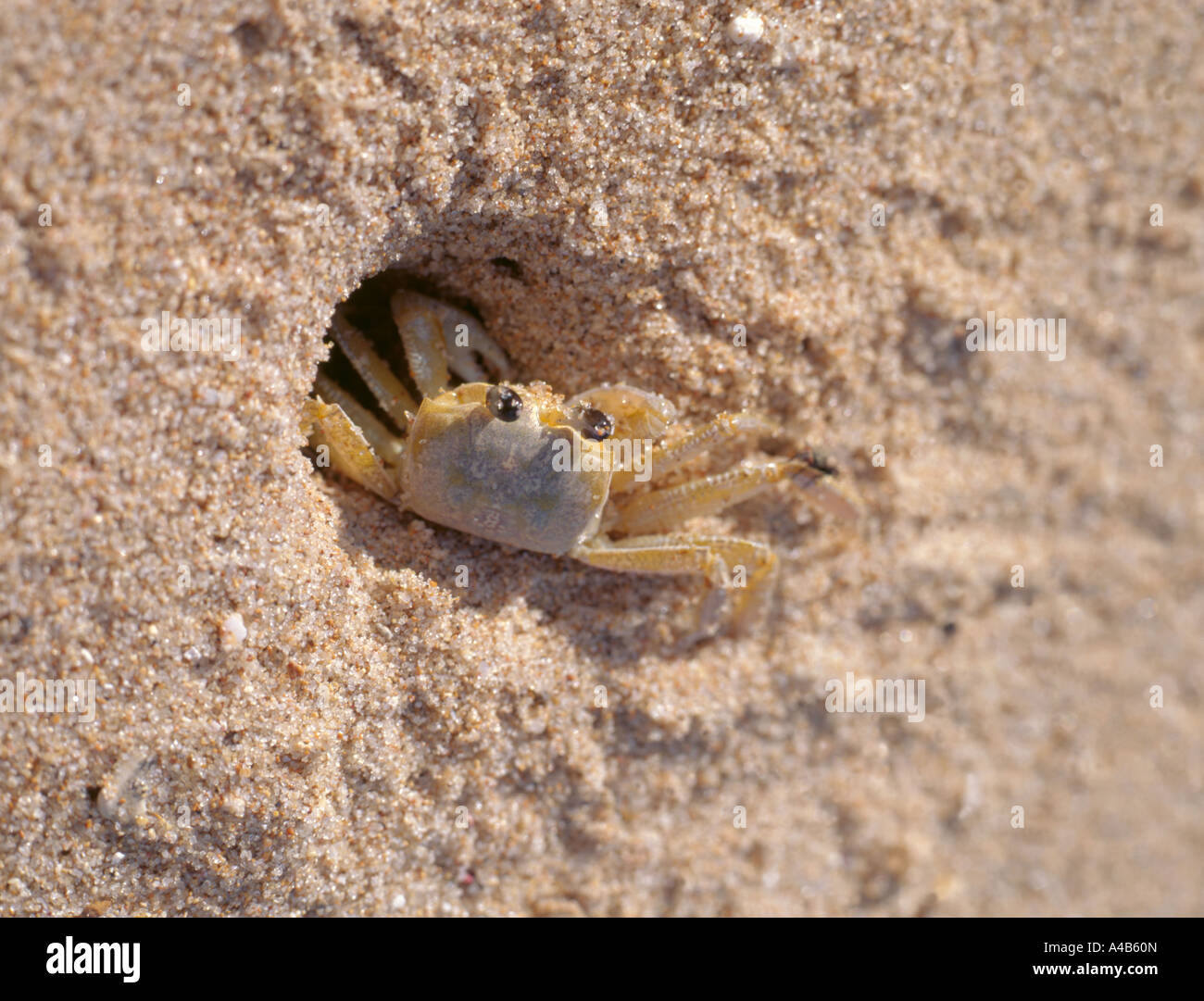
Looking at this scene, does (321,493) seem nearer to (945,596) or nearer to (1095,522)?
(945,596)

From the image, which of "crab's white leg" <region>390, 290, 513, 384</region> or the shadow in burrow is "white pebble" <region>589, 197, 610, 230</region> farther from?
"crab's white leg" <region>390, 290, 513, 384</region>

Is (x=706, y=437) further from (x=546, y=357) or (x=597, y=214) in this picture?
(x=597, y=214)

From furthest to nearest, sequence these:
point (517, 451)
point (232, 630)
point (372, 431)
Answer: point (372, 431)
point (517, 451)
point (232, 630)

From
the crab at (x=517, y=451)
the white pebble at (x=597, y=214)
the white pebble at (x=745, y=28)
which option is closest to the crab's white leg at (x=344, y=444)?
the crab at (x=517, y=451)

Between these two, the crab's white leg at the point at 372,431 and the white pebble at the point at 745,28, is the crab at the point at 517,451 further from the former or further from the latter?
the white pebble at the point at 745,28

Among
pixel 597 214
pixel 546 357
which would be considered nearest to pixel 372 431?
pixel 546 357
